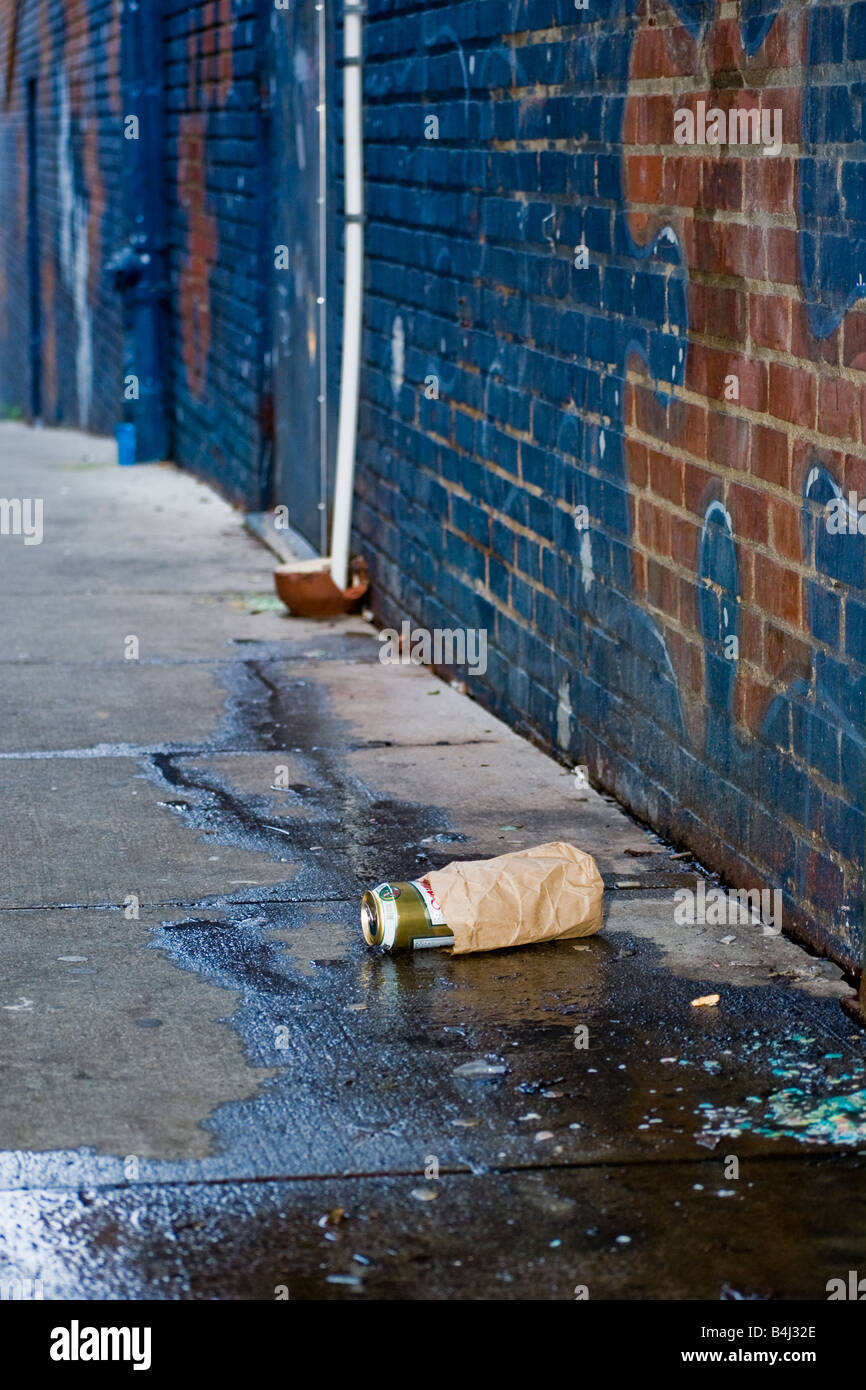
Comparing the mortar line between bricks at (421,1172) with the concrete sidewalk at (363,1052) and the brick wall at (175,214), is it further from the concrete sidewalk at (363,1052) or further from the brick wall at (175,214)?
the brick wall at (175,214)

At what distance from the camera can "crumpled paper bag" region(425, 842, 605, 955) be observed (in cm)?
410

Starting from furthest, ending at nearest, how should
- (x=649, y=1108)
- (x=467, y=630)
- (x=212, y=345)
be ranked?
(x=212, y=345) → (x=467, y=630) → (x=649, y=1108)

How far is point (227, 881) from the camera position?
4.61 meters

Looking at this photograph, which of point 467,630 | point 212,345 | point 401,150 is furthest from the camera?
point 212,345

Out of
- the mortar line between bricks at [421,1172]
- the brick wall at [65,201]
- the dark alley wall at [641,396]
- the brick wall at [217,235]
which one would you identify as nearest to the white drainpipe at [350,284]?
the dark alley wall at [641,396]

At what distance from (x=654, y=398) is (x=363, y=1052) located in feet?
6.61

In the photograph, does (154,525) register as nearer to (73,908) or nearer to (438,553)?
(438,553)

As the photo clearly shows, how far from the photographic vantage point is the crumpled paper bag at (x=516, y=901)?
4.10 m

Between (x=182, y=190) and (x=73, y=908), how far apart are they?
9555 millimetres

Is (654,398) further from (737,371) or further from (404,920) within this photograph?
(404,920)

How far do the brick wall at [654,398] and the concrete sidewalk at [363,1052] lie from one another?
34 centimetres

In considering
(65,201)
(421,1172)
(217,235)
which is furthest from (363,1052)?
(65,201)

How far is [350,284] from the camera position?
7.79m
